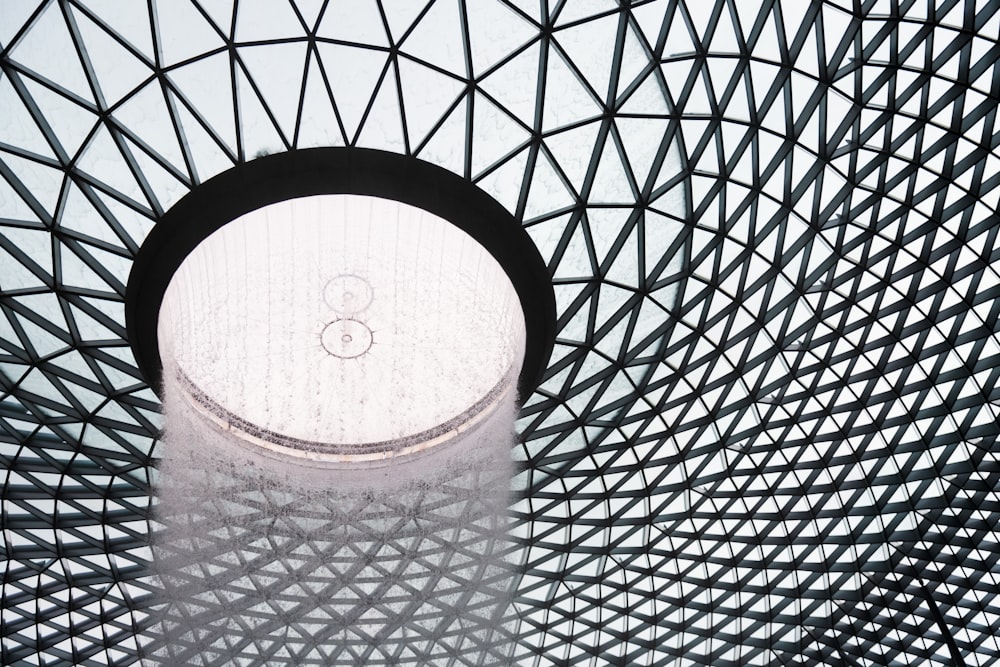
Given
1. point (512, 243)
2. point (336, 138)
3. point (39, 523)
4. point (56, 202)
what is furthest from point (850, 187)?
point (39, 523)

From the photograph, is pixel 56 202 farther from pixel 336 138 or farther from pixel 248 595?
pixel 248 595

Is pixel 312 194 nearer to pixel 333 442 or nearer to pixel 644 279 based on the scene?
pixel 644 279

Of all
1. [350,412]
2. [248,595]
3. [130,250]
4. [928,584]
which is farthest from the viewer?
[928,584]

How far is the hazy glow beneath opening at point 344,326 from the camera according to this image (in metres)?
24.2

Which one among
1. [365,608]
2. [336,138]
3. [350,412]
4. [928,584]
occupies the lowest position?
[928,584]

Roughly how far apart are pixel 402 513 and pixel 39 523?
13632 mm

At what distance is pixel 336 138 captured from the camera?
21.7 m

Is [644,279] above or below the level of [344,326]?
below

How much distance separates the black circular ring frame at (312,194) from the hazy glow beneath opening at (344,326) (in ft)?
1.83

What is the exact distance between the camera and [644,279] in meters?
26.7

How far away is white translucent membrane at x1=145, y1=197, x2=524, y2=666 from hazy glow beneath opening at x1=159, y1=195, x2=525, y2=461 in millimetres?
55

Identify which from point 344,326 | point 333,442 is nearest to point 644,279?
point 344,326

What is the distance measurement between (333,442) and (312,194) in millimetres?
10567

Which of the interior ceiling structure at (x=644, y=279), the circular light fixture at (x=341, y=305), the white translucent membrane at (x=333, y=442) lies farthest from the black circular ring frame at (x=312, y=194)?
the white translucent membrane at (x=333, y=442)
